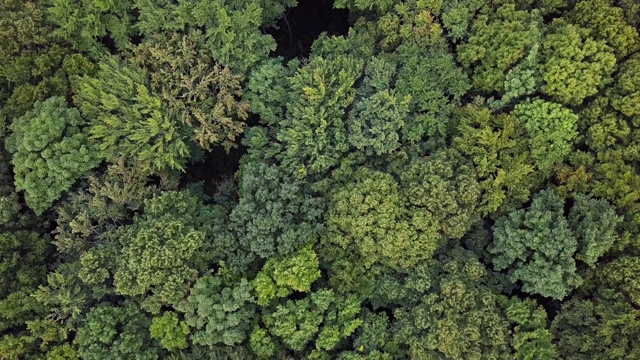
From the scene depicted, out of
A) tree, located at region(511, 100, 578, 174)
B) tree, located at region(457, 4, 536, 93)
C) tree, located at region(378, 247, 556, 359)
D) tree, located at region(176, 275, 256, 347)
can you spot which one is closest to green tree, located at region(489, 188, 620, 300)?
tree, located at region(378, 247, 556, 359)

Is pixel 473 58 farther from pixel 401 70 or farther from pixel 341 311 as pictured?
pixel 341 311

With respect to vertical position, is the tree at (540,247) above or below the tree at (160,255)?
above

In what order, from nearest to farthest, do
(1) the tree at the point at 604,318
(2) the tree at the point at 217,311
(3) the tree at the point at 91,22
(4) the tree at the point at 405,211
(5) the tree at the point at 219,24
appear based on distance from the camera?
(1) the tree at the point at 604,318
(2) the tree at the point at 217,311
(4) the tree at the point at 405,211
(5) the tree at the point at 219,24
(3) the tree at the point at 91,22

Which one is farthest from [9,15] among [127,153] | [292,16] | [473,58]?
[473,58]

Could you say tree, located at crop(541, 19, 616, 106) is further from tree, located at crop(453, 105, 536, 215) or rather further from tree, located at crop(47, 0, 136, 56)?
tree, located at crop(47, 0, 136, 56)

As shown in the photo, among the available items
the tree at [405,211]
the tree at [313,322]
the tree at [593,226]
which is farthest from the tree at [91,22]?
the tree at [593,226]

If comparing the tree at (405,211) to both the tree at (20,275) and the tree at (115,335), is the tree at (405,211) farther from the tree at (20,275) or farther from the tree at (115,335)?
the tree at (20,275)

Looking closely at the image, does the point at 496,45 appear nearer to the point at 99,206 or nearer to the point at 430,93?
the point at 430,93
